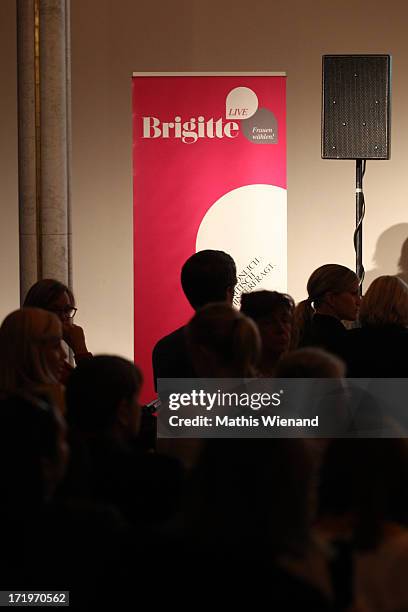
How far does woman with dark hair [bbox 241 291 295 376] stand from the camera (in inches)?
112

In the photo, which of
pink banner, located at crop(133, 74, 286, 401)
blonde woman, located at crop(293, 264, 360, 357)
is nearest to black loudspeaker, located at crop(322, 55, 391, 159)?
pink banner, located at crop(133, 74, 286, 401)

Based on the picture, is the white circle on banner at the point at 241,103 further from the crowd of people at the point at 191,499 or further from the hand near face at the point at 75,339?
the crowd of people at the point at 191,499

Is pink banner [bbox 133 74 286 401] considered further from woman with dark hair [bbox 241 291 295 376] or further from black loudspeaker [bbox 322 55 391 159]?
woman with dark hair [bbox 241 291 295 376]

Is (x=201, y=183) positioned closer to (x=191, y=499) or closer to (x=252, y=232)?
(x=252, y=232)

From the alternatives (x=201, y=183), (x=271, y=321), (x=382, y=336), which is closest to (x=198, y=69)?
(x=201, y=183)

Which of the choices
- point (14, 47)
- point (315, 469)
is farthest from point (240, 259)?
point (315, 469)

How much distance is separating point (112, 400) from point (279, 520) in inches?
26.6

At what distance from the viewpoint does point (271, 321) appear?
2877 millimetres

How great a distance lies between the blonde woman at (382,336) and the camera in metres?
3.26

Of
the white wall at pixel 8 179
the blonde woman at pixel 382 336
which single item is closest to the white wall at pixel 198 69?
the white wall at pixel 8 179

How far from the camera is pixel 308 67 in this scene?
22.1 ft

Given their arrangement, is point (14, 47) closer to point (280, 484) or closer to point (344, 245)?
point (344, 245)

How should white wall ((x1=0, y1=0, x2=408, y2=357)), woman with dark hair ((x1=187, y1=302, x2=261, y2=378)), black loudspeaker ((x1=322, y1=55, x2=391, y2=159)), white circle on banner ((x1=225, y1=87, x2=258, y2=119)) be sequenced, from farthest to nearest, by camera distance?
white wall ((x1=0, y1=0, x2=408, y2=357)) < white circle on banner ((x1=225, y1=87, x2=258, y2=119)) < black loudspeaker ((x1=322, y1=55, x2=391, y2=159)) < woman with dark hair ((x1=187, y1=302, x2=261, y2=378))

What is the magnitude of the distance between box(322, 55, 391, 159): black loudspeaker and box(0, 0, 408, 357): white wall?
94 cm
